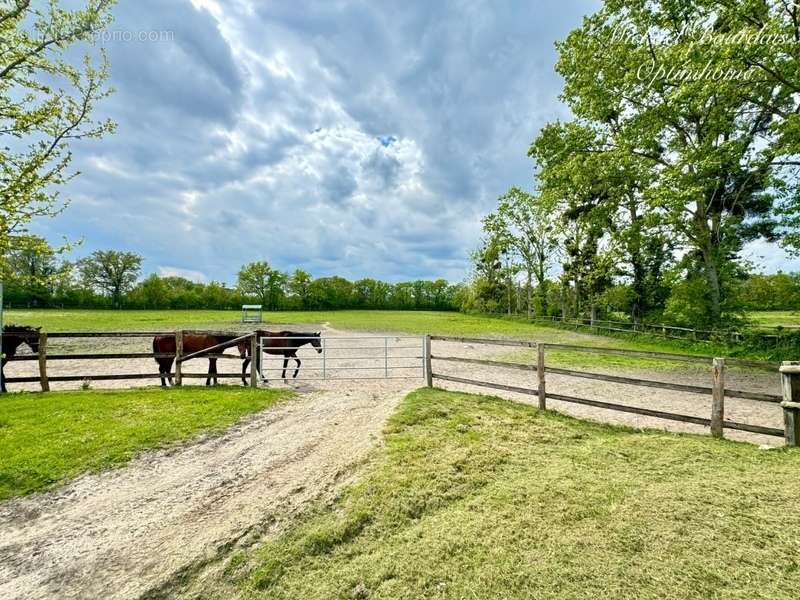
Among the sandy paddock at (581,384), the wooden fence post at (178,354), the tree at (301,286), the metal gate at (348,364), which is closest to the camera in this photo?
the sandy paddock at (581,384)

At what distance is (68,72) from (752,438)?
530 inches

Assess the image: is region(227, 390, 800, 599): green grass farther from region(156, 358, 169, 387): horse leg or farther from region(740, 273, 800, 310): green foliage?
region(740, 273, 800, 310): green foliage

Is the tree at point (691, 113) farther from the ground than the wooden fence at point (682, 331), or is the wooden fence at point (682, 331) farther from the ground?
the tree at point (691, 113)

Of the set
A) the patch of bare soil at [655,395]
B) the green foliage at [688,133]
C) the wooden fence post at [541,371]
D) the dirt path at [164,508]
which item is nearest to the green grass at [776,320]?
the green foliage at [688,133]

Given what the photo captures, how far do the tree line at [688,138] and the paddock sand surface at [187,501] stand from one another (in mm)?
9182

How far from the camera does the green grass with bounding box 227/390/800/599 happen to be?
2.09 meters

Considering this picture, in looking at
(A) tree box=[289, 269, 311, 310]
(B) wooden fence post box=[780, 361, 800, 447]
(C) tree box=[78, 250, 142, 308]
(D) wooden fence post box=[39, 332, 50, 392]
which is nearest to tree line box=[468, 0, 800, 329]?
(B) wooden fence post box=[780, 361, 800, 447]

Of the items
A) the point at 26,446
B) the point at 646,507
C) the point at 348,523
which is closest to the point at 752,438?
the point at 646,507

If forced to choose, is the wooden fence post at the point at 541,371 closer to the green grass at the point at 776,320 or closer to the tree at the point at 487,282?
the green grass at the point at 776,320

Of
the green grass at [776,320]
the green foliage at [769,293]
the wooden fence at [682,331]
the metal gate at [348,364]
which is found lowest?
the metal gate at [348,364]

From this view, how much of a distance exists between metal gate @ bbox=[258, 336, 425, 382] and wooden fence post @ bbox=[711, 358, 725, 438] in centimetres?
469

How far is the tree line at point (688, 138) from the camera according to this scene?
9.71 metres

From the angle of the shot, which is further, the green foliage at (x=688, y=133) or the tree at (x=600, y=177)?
the tree at (x=600, y=177)

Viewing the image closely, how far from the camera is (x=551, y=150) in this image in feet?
54.8
